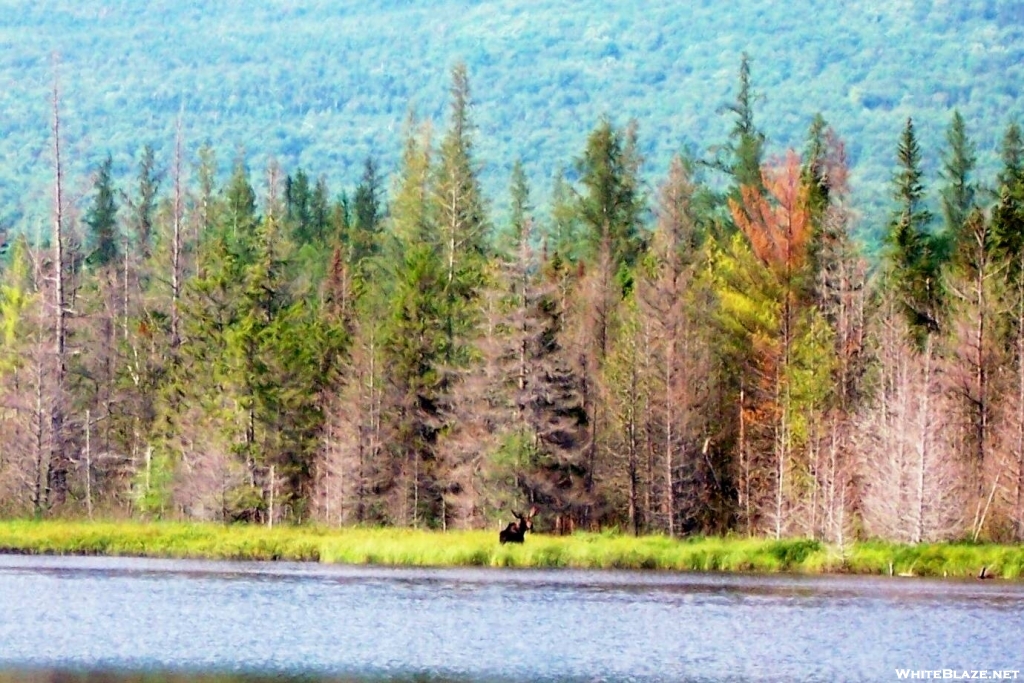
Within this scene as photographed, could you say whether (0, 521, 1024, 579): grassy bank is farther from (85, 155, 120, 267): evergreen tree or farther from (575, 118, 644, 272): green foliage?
(85, 155, 120, 267): evergreen tree

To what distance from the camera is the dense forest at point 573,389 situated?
65.8 metres

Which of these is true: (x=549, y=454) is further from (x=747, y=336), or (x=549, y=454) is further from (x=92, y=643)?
(x=92, y=643)

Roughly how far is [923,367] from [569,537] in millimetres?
13698

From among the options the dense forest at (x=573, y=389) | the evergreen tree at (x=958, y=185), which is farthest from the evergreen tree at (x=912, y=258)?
the evergreen tree at (x=958, y=185)

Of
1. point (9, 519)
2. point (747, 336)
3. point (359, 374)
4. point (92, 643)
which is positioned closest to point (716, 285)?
point (747, 336)

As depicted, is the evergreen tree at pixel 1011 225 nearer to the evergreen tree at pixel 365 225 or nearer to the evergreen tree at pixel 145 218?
the evergreen tree at pixel 365 225

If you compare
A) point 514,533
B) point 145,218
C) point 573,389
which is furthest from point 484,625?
point 145,218

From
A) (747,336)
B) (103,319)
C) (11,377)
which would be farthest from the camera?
(103,319)

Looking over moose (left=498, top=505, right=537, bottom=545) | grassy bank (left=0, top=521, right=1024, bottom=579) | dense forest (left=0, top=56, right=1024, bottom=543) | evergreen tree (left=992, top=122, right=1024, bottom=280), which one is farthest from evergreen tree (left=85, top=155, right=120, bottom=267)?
moose (left=498, top=505, right=537, bottom=545)

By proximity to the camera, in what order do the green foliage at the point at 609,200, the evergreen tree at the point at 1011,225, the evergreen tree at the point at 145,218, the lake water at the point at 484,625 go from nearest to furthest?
the lake water at the point at 484,625 → the evergreen tree at the point at 1011,225 → the green foliage at the point at 609,200 → the evergreen tree at the point at 145,218

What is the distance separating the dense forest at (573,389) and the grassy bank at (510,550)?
347cm

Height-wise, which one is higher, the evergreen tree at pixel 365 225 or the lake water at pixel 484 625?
the evergreen tree at pixel 365 225

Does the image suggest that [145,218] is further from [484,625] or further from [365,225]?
[484,625]

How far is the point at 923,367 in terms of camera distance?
211 ft
